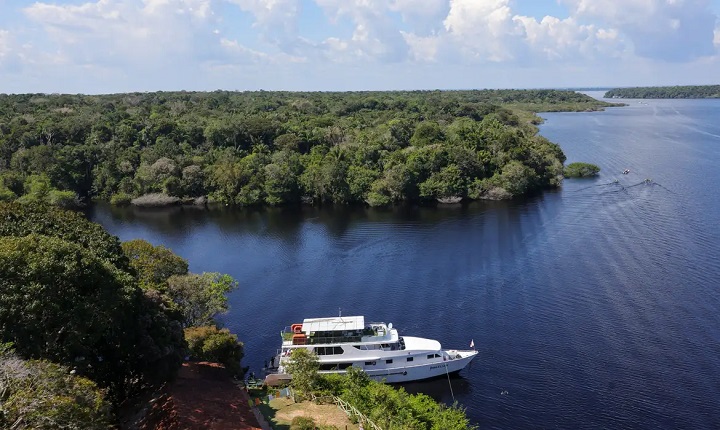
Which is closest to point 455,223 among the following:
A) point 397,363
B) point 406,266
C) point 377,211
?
point 377,211

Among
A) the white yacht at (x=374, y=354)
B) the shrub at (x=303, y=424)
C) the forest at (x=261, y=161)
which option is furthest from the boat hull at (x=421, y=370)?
the forest at (x=261, y=161)

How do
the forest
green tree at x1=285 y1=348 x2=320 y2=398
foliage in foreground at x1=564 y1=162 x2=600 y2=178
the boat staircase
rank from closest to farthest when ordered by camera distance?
1. the boat staircase
2. green tree at x1=285 y1=348 x2=320 y2=398
3. the forest
4. foliage in foreground at x1=564 y1=162 x2=600 y2=178

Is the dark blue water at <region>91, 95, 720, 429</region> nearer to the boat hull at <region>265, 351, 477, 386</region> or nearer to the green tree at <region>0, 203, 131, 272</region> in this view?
the boat hull at <region>265, 351, 477, 386</region>

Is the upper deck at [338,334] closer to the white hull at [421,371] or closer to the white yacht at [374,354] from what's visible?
the white yacht at [374,354]

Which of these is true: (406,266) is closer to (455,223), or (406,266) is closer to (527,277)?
(527,277)

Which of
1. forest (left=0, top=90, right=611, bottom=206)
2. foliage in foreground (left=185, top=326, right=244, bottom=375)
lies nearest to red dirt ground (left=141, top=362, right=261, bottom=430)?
foliage in foreground (left=185, top=326, right=244, bottom=375)

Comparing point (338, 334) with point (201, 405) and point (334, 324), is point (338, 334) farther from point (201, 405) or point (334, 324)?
point (201, 405)
